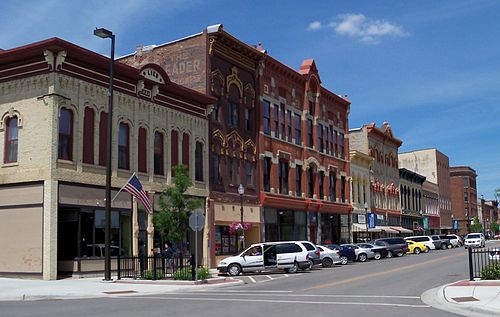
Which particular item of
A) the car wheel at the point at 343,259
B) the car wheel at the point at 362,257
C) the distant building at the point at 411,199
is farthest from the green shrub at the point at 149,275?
the distant building at the point at 411,199

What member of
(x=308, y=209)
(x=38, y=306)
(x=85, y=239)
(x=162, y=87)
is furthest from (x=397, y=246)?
(x=38, y=306)

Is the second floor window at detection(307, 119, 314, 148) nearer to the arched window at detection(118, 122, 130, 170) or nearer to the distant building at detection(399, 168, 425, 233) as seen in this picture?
the arched window at detection(118, 122, 130, 170)

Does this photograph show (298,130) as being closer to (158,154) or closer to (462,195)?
(158,154)

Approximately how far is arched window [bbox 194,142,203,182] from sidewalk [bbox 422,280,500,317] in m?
19.2

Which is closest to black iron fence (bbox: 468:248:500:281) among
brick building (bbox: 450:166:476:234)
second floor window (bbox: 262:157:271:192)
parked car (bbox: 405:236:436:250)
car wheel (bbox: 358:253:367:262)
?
car wheel (bbox: 358:253:367:262)

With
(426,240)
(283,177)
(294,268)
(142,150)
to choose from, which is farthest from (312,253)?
(426,240)

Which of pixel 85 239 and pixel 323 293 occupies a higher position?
pixel 85 239

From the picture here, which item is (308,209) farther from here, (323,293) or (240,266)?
(323,293)

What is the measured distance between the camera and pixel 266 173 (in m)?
45.0

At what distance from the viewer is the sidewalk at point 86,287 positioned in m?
20.3

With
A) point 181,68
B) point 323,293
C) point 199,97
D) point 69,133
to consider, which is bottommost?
point 323,293

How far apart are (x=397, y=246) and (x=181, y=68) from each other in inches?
901

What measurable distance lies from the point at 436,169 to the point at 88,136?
82541 mm

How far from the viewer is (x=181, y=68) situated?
129 ft
